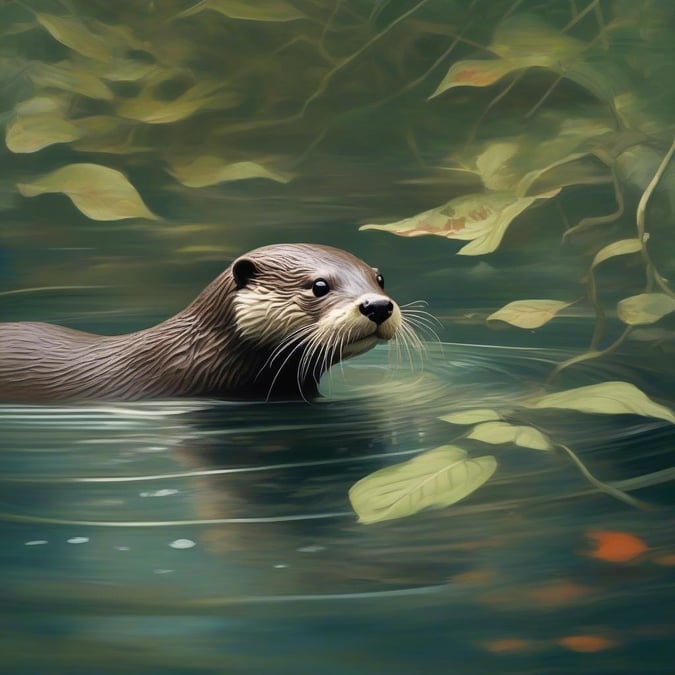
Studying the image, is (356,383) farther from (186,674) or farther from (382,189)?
(186,674)

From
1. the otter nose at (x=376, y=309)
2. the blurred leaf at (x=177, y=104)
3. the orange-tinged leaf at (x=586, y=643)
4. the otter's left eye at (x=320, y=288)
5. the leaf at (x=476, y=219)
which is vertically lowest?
→ the orange-tinged leaf at (x=586, y=643)

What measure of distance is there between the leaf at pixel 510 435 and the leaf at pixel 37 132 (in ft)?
3.17

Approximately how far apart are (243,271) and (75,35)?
0.56 metres

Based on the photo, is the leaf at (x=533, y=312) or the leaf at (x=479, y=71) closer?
the leaf at (x=533, y=312)

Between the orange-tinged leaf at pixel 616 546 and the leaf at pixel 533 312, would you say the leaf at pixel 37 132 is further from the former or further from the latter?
the orange-tinged leaf at pixel 616 546

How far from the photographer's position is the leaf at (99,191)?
6.49ft

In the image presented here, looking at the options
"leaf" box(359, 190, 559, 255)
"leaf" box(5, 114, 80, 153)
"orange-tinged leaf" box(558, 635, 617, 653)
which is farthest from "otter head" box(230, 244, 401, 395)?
"orange-tinged leaf" box(558, 635, 617, 653)

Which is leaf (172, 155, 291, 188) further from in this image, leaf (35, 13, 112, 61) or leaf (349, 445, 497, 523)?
leaf (349, 445, 497, 523)

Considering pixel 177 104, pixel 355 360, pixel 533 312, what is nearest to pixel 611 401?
pixel 533 312

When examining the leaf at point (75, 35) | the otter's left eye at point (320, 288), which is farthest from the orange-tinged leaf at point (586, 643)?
the leaf at point (75, 35)

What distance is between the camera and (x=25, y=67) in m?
2.10

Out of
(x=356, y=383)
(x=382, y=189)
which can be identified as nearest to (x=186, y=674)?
(x=356, y=383)

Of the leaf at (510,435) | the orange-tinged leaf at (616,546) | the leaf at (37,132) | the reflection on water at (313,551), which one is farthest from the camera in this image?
the leaf at (37,132)

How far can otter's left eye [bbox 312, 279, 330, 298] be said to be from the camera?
172cm
